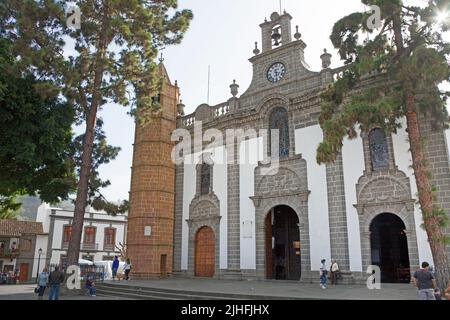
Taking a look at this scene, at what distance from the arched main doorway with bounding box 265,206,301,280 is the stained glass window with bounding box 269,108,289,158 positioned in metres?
2.95

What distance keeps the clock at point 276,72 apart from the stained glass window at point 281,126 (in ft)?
5.54

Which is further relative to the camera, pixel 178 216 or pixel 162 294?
pixel 178 216

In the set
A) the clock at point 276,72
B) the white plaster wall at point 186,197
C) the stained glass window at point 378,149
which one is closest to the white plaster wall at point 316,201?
the stained glass window at point 378,149

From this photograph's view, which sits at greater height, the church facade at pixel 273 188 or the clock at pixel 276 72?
the clock at pixel 276 72

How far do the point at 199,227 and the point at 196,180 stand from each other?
8.42ft

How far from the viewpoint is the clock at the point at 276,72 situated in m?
19.1

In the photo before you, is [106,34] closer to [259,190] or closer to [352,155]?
A: [259,190]

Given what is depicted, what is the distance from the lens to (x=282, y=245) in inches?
787

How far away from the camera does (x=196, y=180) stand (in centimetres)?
2091

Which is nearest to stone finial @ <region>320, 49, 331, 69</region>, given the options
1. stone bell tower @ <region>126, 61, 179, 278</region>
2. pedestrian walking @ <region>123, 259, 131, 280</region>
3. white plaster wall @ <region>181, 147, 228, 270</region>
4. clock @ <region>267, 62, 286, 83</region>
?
clock @ <region>267, 62, 286, 83</region>

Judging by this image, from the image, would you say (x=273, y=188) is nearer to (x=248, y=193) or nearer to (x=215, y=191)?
(x=248, y=193)

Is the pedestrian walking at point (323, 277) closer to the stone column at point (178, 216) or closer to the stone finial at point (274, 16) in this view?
the stone column at point (178, 216)

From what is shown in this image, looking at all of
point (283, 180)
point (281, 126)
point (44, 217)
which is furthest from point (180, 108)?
point (44, 217)

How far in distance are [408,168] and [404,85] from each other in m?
4.15
